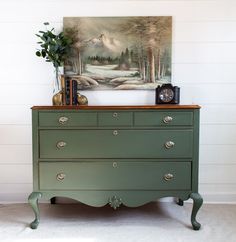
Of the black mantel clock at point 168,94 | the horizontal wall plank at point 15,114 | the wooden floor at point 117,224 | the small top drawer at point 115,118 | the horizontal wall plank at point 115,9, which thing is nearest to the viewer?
the wooden floor at point 117,224

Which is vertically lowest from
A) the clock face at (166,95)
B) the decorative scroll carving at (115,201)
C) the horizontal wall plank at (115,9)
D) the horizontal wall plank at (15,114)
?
the decorative scroll carving at (115,201)

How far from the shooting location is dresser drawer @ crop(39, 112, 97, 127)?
2455 millimetres

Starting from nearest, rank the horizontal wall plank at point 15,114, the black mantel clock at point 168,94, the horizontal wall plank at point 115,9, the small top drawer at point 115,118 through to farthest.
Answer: the small top drawer at point 115,118, the black mantel clock at point 168,94, the horizontal wall plank at point 115,9, the horizontal wall plank at point 15,114

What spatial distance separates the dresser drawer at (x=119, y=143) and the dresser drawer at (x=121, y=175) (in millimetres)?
75

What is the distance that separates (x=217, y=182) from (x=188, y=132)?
99 cm

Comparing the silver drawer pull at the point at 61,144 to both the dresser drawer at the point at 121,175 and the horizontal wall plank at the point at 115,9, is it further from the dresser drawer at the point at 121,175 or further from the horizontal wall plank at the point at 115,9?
the horizontal wall plank at the point at 115,9

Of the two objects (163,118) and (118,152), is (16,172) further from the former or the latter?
(163,118)

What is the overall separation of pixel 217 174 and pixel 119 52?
1.63m

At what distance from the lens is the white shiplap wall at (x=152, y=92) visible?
2.96 m

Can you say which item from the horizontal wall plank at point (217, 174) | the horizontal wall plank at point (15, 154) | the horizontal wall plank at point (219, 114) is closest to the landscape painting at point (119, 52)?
the horizontal wall plank at point (219, 114)

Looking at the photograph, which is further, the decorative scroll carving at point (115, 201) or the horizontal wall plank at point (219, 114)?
the horizontal wall plank at point (219, 114)

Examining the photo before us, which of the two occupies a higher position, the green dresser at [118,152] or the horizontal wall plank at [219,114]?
the horizontal wall plank at [219,114]

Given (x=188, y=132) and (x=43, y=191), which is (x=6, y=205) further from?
(x=188, y=132)

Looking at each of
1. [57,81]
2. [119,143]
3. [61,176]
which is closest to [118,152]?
[119,143]
